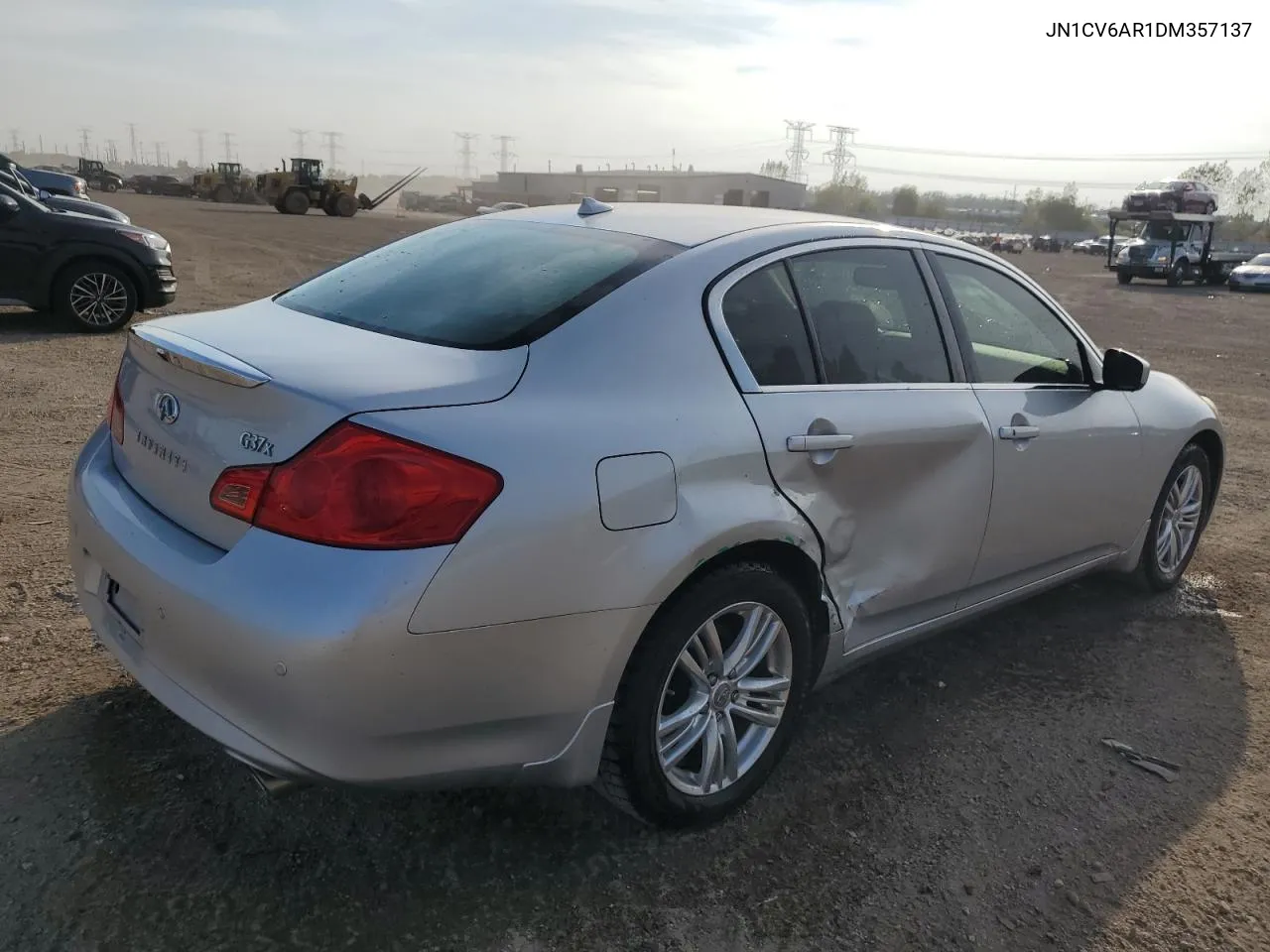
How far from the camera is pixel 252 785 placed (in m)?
2.76

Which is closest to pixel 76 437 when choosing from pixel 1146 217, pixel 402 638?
pixel 402 638

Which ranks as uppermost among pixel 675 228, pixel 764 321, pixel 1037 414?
pixel 675 228

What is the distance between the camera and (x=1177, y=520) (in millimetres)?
4672

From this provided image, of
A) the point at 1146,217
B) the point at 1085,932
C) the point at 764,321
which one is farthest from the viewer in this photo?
the point at 1146,217

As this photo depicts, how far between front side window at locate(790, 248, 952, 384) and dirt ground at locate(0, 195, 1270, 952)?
1181 millimetres

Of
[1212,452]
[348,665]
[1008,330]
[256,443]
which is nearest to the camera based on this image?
[348,665]

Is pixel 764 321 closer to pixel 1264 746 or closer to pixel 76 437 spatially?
pixel 1264 746

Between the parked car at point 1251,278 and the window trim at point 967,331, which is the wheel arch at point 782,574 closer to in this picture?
the window trim at point 967,331

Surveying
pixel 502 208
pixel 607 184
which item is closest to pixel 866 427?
pixel 502 208

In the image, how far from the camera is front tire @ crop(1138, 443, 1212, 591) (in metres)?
4.50

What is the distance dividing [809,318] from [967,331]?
0.80 m

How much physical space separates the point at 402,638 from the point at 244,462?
21.6 inches

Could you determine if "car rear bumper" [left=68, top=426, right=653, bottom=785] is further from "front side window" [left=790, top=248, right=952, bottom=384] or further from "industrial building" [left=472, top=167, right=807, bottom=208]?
"industrial building" [left=472, top=167, right=807, bottom=208]

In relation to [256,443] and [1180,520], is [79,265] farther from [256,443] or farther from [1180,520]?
[1180,520]
